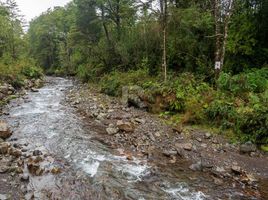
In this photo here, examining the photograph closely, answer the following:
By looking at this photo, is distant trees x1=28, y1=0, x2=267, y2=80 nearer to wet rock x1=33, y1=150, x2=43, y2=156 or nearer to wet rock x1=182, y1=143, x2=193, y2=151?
wet rock x1=182, y1=143, x2=193, y2=151

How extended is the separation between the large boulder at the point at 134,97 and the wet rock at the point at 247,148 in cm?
575

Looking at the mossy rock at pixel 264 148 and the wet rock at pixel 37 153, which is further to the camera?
the mossy rock at pixel 264 148

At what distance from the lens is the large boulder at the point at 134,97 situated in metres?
13.9

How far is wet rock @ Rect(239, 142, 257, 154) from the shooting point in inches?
341

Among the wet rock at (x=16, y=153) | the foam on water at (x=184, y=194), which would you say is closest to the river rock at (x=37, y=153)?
the wet rock at (x=16, y=153)

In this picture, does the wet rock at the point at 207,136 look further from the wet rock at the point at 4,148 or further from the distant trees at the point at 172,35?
the wet rock at the point at 4,148

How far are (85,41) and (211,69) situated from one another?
638 inches

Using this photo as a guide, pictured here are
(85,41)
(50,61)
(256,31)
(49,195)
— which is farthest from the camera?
(50,61)

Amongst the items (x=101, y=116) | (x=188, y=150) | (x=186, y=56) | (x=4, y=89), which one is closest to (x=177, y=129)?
(x=188, y=150)

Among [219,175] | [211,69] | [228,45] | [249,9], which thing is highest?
[249,9]

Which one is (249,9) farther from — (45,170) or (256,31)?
(45,170)

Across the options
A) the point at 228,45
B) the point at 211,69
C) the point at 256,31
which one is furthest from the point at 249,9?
the point at 211,69

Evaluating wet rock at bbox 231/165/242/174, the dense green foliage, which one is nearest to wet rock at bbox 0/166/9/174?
wet rock at bbox 231/165/242/174

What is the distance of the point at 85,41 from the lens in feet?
90.0
